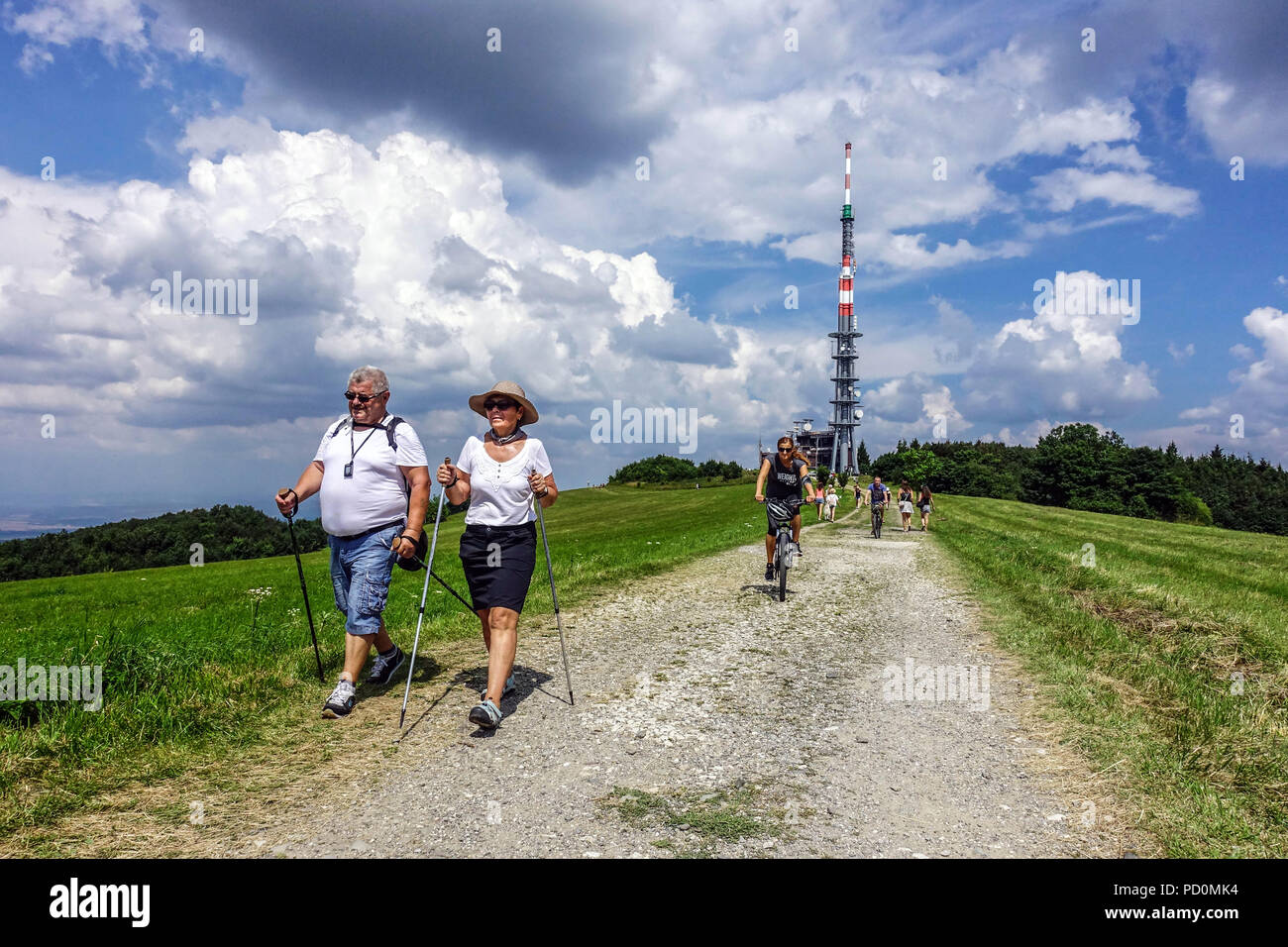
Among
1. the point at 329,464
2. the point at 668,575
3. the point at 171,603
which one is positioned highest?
the point at 329,464

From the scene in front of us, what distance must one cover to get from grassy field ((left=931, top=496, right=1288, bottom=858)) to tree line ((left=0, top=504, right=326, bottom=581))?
6858 centimetres

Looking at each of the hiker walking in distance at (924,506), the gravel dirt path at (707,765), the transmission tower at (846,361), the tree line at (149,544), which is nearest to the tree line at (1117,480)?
the transmission tower at (846,361)

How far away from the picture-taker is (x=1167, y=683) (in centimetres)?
675

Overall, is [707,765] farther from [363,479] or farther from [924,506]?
[924,506]

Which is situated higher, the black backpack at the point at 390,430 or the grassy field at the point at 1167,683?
the black backpack at the point at 390,430

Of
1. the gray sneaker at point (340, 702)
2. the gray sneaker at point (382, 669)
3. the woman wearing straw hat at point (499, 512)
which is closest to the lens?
the gray sneaker at point (340, 702)

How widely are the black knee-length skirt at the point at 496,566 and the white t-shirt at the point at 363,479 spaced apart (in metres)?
0.75

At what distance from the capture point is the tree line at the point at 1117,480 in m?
101

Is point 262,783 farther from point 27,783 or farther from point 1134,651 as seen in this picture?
point 1134,651

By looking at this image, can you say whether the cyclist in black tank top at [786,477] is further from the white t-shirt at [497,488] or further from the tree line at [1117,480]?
the tree line at [1117,480]

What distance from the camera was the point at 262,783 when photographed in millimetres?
→ 4336

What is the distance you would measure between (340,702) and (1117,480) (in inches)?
4809
